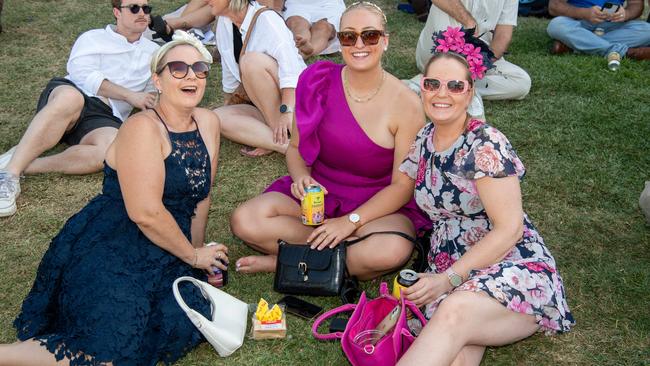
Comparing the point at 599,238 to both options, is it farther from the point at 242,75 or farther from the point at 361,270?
the point at 242,75

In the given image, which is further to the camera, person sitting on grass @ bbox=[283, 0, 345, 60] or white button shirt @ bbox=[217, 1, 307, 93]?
person sitting on grass @ bbox=[283, 0, 345, 60]

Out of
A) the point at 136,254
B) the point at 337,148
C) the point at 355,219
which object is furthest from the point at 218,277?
the point at 337,148

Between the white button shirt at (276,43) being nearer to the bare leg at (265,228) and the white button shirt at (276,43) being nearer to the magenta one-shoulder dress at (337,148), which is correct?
the magenta one-shoulder dress at (337,148)

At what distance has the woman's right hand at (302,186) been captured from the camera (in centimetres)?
411

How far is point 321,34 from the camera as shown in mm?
7699

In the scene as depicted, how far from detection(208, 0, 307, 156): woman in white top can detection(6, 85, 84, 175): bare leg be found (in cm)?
122

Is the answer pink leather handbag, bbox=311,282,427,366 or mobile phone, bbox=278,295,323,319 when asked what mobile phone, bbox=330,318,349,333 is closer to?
pink leather handbag, bbox=311,282,427,366

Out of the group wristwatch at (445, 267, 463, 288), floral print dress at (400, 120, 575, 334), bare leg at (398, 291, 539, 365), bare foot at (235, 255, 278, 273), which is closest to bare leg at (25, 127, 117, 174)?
bare foot at (235, 255, 278, 273)

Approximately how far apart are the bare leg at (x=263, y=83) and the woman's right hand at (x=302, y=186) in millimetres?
1457

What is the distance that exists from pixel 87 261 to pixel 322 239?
1293 millimetres

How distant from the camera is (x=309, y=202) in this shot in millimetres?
4012

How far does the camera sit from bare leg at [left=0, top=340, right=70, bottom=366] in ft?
10.5

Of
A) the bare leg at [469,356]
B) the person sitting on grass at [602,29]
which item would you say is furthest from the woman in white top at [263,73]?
the person sitting on grass at [602,29]

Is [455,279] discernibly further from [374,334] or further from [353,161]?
[353,161]
